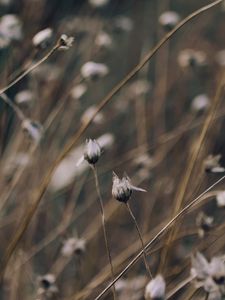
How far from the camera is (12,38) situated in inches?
37.4

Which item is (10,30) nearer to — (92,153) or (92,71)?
(92,71)

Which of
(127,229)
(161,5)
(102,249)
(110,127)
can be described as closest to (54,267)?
(102,249)

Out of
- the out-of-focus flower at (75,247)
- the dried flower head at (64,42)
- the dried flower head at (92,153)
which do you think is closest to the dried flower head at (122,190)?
the dried flower head at (92,153)

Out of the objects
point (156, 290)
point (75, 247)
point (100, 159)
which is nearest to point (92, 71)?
point (75, 247)

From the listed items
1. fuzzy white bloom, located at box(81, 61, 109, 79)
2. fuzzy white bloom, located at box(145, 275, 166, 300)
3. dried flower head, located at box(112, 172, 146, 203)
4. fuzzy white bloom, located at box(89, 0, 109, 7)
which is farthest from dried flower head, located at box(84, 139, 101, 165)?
fuzzy white bloom, located at box(89, 0, 109, 7)

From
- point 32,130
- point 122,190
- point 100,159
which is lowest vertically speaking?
point 122,190

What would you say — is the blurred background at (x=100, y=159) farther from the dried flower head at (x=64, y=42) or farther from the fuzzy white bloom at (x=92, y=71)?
the dried flower head at (x=64, y=42)

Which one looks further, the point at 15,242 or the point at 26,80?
the point at 26,80

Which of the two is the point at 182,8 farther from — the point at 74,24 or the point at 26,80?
the point at 74,24

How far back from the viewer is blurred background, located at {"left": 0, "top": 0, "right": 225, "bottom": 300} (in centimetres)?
90

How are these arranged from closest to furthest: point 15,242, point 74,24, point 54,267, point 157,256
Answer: point 15,242
point 157,256
point 54,267
point 74,24

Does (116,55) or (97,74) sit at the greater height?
(116,55)

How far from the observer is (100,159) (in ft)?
5.53

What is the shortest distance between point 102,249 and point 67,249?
0.58 meters
